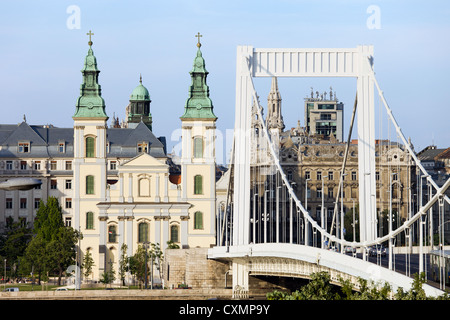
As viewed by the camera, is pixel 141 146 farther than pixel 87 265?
Yes

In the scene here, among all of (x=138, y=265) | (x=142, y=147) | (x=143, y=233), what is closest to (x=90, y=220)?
(x=143, y=233)

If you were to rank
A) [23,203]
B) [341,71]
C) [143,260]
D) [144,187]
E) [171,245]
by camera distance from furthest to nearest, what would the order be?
[23,203]
[144,187]
[171,245]
[143,260]
[341,71]

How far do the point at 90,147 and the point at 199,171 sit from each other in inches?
452

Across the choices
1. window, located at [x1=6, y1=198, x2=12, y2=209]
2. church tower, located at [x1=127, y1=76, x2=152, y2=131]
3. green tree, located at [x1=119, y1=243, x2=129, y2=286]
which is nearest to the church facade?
green tree, located at [x1=119, y1=243, x2=129, y2=286]

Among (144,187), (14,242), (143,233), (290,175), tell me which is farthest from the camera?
(290,175)

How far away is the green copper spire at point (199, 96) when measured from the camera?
144250 mm

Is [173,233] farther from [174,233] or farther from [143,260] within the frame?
[143,260]

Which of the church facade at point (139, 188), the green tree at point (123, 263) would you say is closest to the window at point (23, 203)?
the church facade at point (139, 188)

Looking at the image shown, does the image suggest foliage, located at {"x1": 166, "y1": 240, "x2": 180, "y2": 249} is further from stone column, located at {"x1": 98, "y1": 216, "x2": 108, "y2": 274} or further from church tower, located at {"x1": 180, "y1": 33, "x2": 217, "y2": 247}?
stone column, located at {"x1": 98, "y1": 216, "x2": 108, "y2": 274}

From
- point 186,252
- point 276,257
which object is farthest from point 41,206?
point 276,257

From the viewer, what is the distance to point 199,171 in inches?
5650

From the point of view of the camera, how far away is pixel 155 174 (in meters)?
145

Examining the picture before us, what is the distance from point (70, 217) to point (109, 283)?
28431 mm
